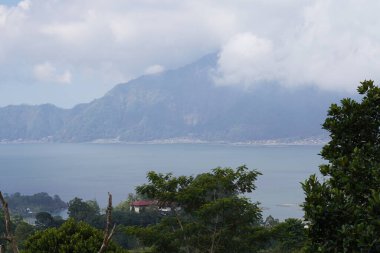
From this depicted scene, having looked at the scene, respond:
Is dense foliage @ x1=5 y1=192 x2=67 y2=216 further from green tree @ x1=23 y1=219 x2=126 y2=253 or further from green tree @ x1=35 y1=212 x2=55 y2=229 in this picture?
green tree @ x1=23 y1=219 x2=126 y2=253

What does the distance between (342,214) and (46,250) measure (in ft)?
23.3

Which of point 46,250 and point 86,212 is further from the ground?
point 46,250

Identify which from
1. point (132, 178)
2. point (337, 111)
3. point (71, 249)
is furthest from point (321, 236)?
point (132, 178)

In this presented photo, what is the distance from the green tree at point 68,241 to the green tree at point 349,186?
18.3ft

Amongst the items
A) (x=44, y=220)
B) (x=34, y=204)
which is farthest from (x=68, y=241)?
(x=34, y=204)

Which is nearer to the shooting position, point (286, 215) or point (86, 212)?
point (86, 212)

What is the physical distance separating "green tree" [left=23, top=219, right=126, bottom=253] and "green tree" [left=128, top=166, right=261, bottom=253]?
3897 mm

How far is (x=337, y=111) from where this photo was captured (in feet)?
25.1

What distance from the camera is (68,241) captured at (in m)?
10.6

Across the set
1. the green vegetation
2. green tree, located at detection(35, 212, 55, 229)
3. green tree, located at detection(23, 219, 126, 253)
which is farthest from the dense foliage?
green tree, located at detection(23, 219, 126, 253)

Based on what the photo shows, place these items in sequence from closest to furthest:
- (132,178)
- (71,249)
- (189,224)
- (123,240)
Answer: (71,249) → (189,224) → (123,240) → (132,178)

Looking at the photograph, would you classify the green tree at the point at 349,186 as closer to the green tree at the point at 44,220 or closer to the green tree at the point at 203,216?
the green tree at the point at 203,216

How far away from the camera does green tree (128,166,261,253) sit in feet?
48.6

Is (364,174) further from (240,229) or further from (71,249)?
(240,229)
